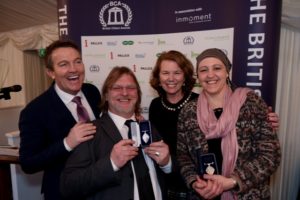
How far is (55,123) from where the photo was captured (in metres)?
1.61

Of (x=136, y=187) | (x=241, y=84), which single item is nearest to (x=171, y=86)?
(x=241, y=84)

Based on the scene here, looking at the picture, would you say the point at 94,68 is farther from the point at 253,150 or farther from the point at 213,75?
the point at 253,150

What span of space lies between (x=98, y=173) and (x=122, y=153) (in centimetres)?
15

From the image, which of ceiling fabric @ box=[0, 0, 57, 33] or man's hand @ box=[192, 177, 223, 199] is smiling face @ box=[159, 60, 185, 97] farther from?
ceiling fabric @ box=[0, 0, 57, 33]

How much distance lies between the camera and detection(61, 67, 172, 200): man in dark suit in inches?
53.1

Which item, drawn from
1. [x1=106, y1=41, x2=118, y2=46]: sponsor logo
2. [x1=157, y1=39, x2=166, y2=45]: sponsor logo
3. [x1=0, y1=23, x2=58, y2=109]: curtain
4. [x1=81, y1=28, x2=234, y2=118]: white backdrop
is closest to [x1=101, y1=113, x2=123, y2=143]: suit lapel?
[x1=81, y1=28, x2=234, y2=118]: white backdrop

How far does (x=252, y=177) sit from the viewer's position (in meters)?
1.45

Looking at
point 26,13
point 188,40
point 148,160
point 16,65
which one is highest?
point 26,13

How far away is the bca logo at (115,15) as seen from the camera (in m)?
3.19

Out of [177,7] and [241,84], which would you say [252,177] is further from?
[177,7]

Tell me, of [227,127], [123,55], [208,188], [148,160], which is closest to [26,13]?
[123,55]

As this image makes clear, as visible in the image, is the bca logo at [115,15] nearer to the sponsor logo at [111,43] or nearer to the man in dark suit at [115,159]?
the sponsor logo at [111,43]

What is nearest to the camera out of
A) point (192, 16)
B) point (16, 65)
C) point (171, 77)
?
point (171, 77)

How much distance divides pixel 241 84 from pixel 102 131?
1499 mm
